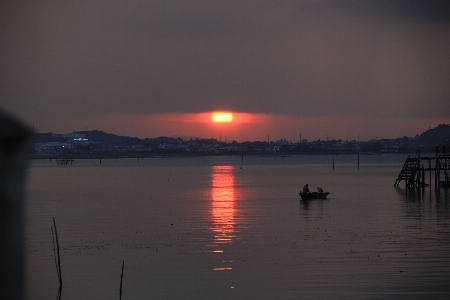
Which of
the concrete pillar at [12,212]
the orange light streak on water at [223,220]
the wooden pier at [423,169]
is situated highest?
the concrete pillar at [12,212]

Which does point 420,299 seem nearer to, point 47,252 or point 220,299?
point 220,299

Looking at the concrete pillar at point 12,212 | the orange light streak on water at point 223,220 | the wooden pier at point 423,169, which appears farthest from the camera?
the wooden pier at point 423,169

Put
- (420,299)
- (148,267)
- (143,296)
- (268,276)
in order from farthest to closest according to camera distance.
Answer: (148,267) < (268,276) < (143,296) < (420,299)

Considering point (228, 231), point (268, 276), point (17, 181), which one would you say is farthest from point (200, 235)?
point (17, 181)

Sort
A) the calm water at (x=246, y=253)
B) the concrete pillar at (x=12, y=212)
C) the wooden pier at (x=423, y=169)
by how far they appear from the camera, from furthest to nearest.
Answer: the wooden pier at (x=423, y=169) < the calm water at (x=246, y=253) < the concrete pillar at (x=12, y=212)

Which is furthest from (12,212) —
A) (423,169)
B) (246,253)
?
(423,169)

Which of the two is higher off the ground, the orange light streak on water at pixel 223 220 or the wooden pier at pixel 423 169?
the wooden pier at pixel 423 169

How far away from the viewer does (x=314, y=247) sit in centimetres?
2933

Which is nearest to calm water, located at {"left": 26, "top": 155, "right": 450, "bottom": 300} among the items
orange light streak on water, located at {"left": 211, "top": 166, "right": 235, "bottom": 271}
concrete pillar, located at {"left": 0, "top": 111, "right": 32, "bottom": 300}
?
orange light streak on water, located at {"left": 211, "top": 166, "right": 235, "bottom": 271}

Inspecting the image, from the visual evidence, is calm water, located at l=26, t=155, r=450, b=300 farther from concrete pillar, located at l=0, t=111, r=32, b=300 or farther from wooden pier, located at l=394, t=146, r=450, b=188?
wooden pier, located at l=394, t=146, r=450, b=188

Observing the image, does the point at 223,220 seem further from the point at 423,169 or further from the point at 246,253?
the point at 423,169

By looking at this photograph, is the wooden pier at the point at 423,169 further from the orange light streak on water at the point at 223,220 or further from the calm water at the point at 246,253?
the orange light streak on water at the point at 223,220

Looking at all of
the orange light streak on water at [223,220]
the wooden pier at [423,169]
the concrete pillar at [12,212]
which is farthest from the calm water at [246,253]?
the wooden pier at [423,169]

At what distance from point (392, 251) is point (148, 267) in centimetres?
1074
